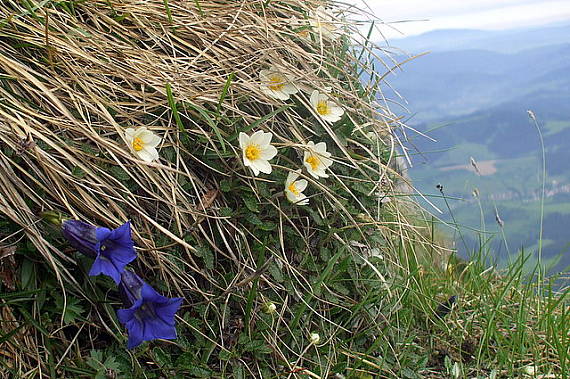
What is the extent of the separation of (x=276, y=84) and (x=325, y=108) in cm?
18

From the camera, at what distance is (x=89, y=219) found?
1450 millimetres

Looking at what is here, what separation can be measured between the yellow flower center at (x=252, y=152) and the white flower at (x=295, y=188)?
12cm

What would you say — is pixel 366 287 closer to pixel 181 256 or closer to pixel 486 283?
pixel 181 256

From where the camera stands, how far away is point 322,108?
6.08ft

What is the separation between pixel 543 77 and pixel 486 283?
140 metres

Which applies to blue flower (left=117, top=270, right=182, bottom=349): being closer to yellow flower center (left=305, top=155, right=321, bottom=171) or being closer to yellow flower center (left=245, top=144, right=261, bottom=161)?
yellow flower center (left=245, top=144, right=261, bottom=161)

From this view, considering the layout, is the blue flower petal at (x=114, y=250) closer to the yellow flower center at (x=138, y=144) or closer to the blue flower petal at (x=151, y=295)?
the blue flower petal at (x=151, y=295)

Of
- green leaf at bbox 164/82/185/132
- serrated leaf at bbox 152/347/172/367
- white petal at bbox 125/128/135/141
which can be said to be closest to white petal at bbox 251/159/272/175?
green leaf at bbox 164/82/185/132

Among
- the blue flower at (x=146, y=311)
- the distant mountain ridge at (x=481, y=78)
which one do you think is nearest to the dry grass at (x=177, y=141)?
the blue flower at (x=146, y=311)

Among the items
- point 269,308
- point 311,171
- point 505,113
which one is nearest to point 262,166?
point 311,171

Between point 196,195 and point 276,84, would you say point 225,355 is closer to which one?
point 196,195

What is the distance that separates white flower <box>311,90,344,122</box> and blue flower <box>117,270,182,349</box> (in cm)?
77

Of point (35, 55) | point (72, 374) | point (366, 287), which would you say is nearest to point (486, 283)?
point (366, 287)

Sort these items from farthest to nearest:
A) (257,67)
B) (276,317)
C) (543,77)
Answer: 1. (543,77)
2. (257,67)
3. (276,317)
